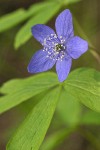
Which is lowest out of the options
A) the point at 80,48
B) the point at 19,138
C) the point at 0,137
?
the point at 0,137

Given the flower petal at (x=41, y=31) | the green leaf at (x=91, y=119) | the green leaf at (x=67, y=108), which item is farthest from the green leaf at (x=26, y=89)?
the green leaf at (x=67, y=108)

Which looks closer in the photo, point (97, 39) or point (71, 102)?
point (71, 102)

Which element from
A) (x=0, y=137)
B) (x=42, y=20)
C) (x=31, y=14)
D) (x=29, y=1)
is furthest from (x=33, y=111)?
(x=29, y=1)

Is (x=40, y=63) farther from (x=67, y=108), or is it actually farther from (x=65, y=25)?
(x=67, y=108)

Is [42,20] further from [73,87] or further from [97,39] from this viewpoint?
[97,39]

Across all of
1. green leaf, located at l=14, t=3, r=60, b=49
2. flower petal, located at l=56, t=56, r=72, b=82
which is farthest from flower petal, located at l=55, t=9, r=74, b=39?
green leaf, located at l=14, t=3, r=60, b=49

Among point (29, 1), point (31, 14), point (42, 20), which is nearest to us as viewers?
Answer: point (42, 20)

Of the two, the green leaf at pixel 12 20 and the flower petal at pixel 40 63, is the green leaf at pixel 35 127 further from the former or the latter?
the green leaf at pixel 12 20
